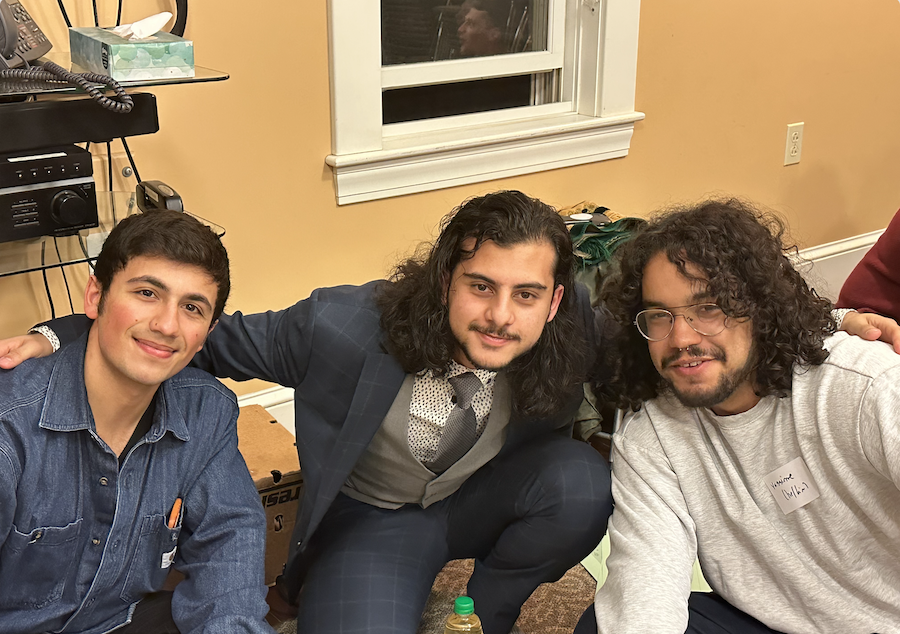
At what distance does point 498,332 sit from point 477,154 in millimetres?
1144

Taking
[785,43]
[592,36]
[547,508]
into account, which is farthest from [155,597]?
[785,43]

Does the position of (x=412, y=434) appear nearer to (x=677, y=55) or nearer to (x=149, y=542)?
(x=149, y=542)

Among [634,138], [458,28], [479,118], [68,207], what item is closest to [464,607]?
[68,207]

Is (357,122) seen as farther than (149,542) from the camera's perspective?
Yes

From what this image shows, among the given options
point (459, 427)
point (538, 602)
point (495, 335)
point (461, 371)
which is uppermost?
point (495, 335)

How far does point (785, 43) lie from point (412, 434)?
229cm

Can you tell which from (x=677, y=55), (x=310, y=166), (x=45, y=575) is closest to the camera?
(x=45, y=575)

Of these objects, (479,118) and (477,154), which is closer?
(477,154)

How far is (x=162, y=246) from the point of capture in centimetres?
144

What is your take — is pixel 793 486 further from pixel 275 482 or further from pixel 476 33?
pixel 476 33

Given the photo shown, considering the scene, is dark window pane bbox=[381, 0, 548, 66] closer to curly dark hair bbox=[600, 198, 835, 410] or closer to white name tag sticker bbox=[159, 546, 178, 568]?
curly dark hair bbox=[600, 198, 835, 410]

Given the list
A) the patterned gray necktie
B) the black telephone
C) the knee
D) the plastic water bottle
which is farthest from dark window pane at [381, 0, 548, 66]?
the plastic water bottle

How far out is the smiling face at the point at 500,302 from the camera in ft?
5.28

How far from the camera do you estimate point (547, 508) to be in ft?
5.76
